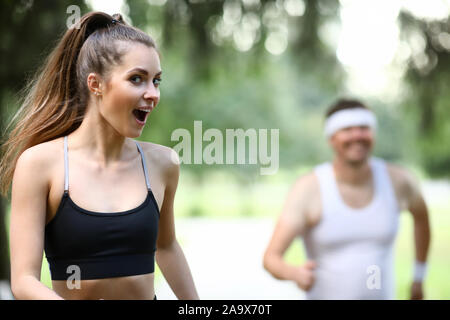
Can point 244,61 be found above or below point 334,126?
above

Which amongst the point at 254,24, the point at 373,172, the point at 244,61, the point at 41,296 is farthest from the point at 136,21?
the point at 41,296

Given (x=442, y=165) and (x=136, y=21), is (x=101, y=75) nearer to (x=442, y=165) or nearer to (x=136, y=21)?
(x=136, y=21)

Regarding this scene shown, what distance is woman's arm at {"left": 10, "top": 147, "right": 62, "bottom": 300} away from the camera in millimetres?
1322

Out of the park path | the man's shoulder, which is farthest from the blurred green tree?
the man's shoulder

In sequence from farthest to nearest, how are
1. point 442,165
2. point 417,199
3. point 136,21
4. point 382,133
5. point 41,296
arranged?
point 382,133
point 442,165
point 136,21
point 417,199
point 41,296

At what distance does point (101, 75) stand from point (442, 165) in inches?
322

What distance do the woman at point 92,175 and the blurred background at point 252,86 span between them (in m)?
0.48

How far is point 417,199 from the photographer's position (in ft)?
10.5

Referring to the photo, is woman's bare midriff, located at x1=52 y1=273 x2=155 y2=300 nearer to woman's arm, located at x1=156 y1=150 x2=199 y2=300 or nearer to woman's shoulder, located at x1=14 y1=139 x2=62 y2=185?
woman's arm, located at x1=156 y1=150 x2=199 y2=300

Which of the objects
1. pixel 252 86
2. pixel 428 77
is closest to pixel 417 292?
pixel 428 77

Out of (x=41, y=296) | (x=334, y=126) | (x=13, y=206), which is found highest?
(x=334, y=126)

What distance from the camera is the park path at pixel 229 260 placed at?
7129 mm

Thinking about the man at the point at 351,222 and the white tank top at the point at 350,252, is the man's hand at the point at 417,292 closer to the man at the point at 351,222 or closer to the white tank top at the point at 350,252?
the man at the point at 351,222

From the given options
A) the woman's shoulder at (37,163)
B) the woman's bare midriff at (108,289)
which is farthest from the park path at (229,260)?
the woman's shoulder at (37,163)
